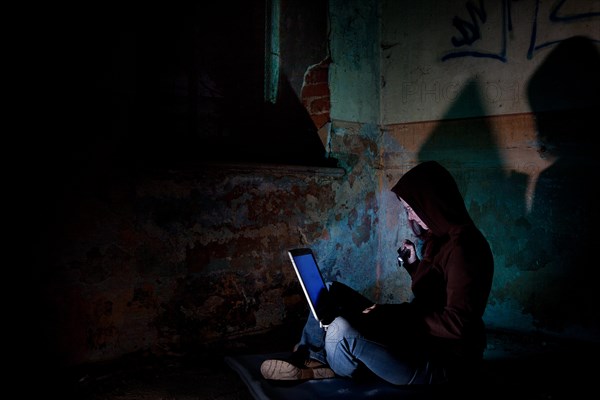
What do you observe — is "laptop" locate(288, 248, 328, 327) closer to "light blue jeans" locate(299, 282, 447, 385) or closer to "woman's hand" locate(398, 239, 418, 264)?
"light blue jeans" locate(299, 282, 447, 385)

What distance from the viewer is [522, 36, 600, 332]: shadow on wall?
3373mm

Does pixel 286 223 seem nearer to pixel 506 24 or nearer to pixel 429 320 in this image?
pixel 429 320

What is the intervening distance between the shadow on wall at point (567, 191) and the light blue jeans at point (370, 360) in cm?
154

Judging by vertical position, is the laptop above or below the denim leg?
above

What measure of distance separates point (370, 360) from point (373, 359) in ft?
0.07

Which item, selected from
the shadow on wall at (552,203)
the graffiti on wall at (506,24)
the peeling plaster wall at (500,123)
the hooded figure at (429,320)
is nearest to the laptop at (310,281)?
the hooded figure at (429,320)

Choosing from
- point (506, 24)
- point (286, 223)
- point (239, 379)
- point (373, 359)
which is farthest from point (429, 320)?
Answer: point (506, 24)

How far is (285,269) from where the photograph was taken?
3992mm

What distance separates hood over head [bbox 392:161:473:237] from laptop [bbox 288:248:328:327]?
779mm

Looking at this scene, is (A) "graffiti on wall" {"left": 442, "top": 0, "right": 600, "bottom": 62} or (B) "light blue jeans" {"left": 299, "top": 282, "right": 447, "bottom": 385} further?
(A) "graffiti on wall" {"left": 442, "top": 0, "right": 600, "bottom": 62}

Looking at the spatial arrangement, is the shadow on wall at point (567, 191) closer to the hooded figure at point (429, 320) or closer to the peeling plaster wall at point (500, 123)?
the peeling plaster wall at point (500, 123)

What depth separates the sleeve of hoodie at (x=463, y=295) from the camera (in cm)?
244

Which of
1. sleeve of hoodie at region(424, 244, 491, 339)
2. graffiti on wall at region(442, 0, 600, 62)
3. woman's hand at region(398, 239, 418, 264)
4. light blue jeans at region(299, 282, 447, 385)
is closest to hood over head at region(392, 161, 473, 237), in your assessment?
sleeve of hoodie at region(424, 244, 491, 339)

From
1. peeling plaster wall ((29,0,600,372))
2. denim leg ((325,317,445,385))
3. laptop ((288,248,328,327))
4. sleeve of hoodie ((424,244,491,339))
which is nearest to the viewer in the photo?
→ sleeve of hoodie ((424,244,491,339))
